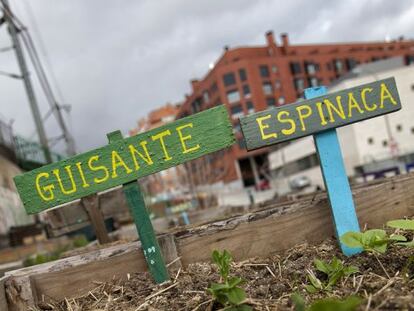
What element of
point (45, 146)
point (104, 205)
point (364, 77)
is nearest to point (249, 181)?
point (364, 77)

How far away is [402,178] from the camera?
305 centimetres

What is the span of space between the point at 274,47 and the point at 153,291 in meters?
87.9

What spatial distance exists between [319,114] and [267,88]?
79169mm

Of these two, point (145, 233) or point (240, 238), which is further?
point (240, 238)

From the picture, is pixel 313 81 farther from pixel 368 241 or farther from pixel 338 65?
pixel 368 241

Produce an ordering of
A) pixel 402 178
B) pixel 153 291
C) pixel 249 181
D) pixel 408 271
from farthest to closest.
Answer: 1. pixel 249 181
2. pixel 402 178
3. pixel 153 291
4. pixel 408 271

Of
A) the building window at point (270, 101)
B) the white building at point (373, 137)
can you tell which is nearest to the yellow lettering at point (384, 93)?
the white building at point (373, 137)

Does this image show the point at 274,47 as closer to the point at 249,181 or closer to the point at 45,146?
the point at 249,181

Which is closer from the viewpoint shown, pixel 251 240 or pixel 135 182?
pixel 135 182

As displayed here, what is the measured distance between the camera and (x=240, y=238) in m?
2.73

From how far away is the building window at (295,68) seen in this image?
84900 mm

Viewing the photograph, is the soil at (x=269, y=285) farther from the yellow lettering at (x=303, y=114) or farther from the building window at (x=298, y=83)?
the building window at (x=298, y=83)

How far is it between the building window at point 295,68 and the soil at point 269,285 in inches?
3335

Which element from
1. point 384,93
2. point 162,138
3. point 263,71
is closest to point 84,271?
point 162,138
